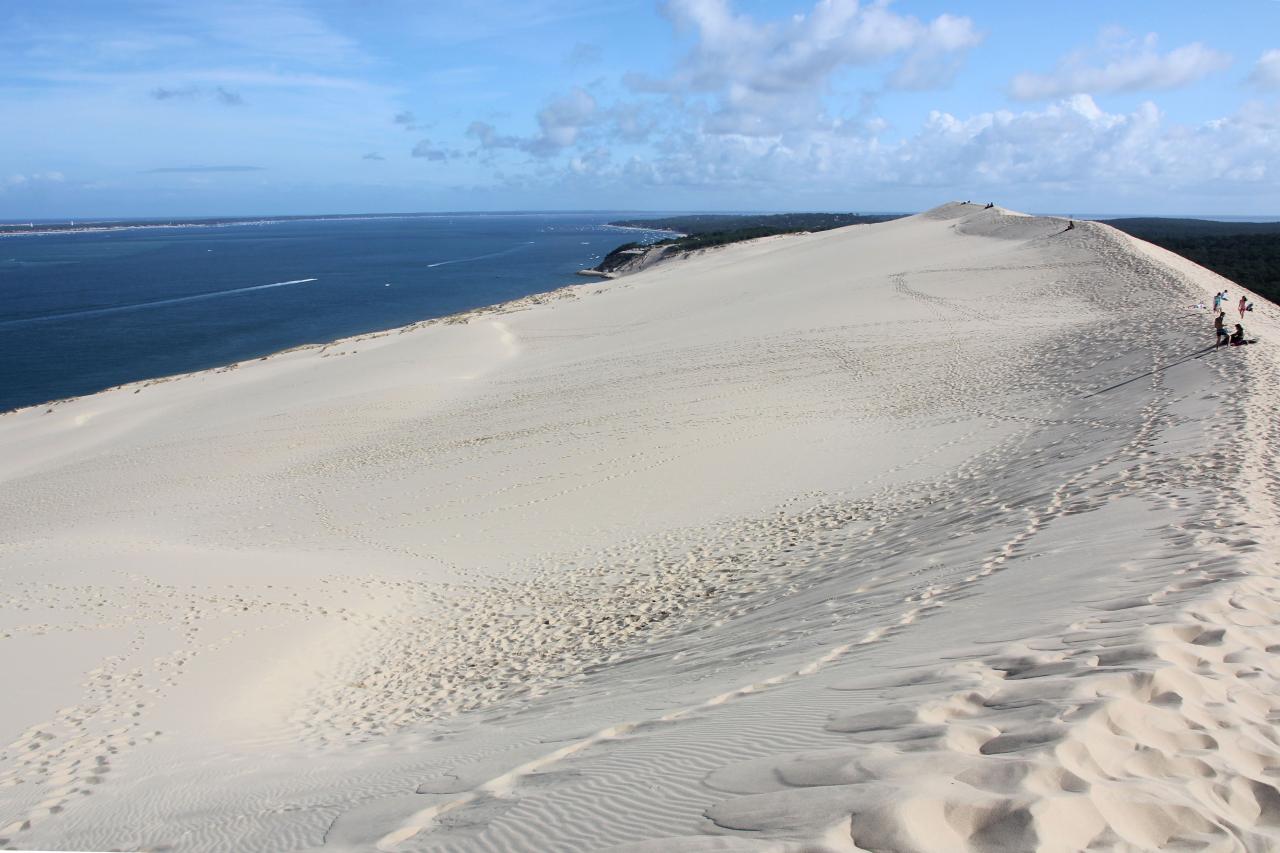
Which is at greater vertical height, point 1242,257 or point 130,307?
point 1242,257

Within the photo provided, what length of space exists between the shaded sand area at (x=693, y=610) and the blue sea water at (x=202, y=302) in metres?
19.7

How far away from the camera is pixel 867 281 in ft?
103

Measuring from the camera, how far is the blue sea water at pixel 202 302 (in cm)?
3891

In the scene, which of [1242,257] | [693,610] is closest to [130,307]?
[693,610]

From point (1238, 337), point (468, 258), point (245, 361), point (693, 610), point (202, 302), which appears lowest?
point (693, 610)

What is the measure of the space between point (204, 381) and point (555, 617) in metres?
26.3

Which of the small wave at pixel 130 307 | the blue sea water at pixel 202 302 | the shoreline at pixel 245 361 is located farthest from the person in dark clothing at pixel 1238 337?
the small wave at pixel 130 307

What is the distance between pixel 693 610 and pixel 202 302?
210ft

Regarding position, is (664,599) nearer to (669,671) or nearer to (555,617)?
(555,617)

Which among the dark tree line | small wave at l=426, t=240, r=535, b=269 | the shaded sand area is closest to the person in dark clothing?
the shaded sand area

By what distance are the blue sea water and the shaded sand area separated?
1968cm

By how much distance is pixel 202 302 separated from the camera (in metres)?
61.3

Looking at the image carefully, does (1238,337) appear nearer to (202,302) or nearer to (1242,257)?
(1242,257)

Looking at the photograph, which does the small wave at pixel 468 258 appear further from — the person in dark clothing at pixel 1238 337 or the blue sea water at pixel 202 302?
the person in dark clothing at pixel 1238 337
